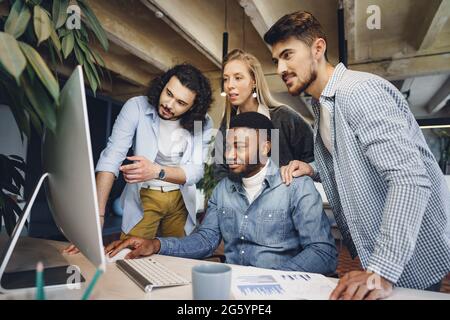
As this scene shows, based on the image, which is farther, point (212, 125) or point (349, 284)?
point (212, 125)

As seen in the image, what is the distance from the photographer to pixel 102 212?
5.35ft

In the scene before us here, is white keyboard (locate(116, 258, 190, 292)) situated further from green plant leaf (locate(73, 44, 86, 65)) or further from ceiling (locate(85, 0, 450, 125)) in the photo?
ceiling (locate(85, 0, 450, 125))

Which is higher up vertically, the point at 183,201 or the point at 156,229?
the point at 183,201

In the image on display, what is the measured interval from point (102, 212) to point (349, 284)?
4.12 feet

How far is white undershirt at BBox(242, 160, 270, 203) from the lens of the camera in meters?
1.70

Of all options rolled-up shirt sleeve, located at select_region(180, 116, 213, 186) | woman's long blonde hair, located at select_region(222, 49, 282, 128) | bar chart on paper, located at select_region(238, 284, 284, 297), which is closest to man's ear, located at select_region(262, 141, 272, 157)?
woman's long blonde hair, located at select_region(222, 49, 282, 128)

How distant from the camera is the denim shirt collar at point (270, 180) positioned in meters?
1.63

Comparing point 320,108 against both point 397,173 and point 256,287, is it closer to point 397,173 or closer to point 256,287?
point 397,173

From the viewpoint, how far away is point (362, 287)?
0.78 metres

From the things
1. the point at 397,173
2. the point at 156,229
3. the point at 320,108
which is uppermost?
the point at 320,108

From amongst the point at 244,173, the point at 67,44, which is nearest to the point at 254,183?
the point at 244,173
